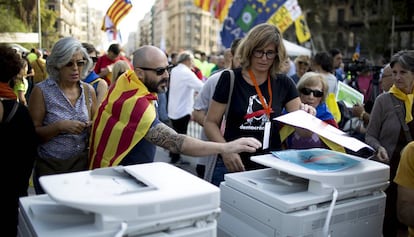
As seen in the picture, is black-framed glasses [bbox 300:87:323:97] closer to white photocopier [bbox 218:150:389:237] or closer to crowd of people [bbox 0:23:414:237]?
crowd of people [bbox 0:23:414:237]

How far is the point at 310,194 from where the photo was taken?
65.6 inches

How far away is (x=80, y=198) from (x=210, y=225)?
440 mm

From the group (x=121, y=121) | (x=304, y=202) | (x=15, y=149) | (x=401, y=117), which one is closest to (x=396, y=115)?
(x=401, y=117)

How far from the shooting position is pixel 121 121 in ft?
7.46

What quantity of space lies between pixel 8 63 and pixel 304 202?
1.65 m

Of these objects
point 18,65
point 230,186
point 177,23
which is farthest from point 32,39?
point 177,23

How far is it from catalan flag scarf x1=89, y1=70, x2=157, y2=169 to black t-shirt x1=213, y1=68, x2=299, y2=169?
49 cm

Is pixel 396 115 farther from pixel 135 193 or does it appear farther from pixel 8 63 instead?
pixel 8 63

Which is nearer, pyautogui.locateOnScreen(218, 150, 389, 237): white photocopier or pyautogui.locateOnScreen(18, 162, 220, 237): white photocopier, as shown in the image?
pyautogui.locateOnScreen(18, 162, 220, 237): white photocopier

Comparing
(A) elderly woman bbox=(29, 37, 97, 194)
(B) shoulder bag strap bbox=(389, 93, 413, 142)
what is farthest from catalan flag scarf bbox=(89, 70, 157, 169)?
(B) shoulder bag strap bbox=(389, 93, 413, 142)

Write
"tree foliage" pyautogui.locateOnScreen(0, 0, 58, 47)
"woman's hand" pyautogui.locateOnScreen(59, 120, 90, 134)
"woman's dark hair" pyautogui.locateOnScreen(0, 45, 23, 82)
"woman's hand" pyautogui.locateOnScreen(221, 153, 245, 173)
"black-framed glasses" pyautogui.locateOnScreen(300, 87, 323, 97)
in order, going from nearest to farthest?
"woman's dark hair" pyautogui.locateOnScreen(0, 45, 23, 82), "woman's hand" pyautogui.locateOnScreen(221, 153, 245, 173), "woman's hand" pyautogui.locateOnScreen(59, 120, 90, 134), "black-framed glasses" pyautogui.locateOnScreen(300, 87, 323, 97), "tree foliage" pyautogui.locateOnScreen(0, 0, 58, 47)

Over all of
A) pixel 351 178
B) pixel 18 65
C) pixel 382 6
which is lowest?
pixel 351 178

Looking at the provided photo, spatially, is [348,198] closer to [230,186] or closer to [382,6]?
[230,186]

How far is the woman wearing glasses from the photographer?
2.54m
